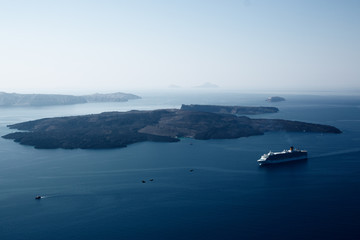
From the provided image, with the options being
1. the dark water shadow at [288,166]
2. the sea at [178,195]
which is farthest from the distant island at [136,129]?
the dark water shadow at [288,166]

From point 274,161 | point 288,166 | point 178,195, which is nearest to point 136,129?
point 274,161

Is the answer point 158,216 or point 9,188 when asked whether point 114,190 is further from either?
point 9,188

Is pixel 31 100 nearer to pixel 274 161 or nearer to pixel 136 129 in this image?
pixel 136 129

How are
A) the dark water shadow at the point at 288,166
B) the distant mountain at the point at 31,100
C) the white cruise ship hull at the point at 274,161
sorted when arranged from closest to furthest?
the dark water shadow at the point at 288,166 → the white cruise ship hull at the point at 274,161 → the distant mountain at the point at 31,100

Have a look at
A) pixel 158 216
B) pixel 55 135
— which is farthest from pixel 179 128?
pixel 158 216

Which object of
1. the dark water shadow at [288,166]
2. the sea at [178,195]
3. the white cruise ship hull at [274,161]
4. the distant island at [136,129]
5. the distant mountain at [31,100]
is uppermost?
the distant mountain at [31,100]

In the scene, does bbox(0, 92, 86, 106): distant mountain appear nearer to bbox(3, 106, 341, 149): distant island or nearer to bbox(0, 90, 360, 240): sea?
bbox(3, 106, 341, 149): distant island

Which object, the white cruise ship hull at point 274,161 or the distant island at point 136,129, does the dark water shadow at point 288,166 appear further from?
the distant island at point 136,129

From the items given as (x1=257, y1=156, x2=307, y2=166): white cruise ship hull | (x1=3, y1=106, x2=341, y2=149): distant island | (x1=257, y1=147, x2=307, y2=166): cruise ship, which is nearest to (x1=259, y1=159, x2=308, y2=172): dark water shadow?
(x1=257, y1=156, x2=307, y2=166): white cruise ship hull
